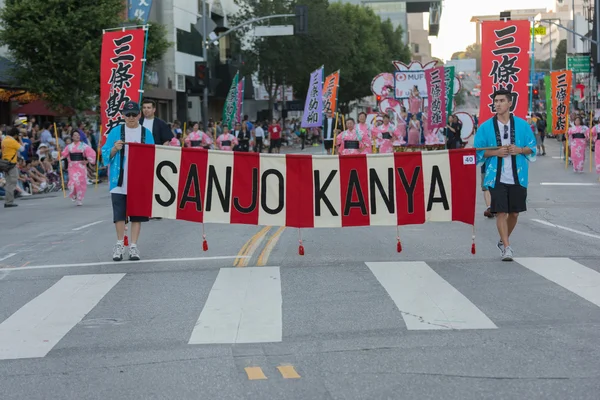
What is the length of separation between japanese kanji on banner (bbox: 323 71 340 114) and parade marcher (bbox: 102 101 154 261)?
23995 millimetres

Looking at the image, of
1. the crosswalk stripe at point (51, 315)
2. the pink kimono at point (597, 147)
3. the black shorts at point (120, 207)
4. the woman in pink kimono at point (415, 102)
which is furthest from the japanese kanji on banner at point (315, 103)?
the crosswalk stripe at point (51, 315)

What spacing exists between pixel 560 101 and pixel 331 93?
9.27 m

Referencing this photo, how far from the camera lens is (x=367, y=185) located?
1110 cm

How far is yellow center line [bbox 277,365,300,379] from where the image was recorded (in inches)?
225

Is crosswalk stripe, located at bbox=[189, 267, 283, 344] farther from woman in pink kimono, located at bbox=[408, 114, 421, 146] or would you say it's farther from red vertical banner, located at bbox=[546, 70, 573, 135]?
red vertical banner, located at bbox=[546, 70, 573, 135]

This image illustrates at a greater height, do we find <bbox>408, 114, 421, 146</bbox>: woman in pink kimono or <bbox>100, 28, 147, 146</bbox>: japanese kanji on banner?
<bbox>100, 28, 147, 146</bbox>: japanese kanji on banner

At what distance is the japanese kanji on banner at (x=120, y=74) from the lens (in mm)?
18078

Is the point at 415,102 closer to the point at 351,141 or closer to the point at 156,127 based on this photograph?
the point at 351,141

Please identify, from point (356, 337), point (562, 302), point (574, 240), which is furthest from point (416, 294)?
point (574, 240)

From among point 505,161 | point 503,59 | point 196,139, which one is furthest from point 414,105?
point 505,161

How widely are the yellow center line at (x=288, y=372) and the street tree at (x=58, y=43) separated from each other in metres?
30.0

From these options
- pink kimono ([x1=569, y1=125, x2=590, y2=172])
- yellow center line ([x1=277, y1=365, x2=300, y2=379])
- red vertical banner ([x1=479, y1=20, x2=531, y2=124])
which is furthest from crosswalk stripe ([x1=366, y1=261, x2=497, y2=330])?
pink kimono ([x1=569, y1=125, x2=590, y2=172])

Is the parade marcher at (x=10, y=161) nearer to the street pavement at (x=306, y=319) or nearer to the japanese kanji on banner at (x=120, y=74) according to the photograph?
the japanese kanji on banner at (x=120, y=74)

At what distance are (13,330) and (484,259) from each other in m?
5.40
